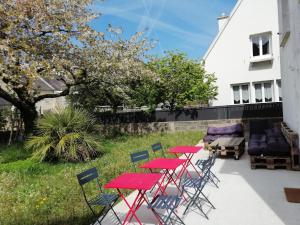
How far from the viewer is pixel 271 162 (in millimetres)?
7711

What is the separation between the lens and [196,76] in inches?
634

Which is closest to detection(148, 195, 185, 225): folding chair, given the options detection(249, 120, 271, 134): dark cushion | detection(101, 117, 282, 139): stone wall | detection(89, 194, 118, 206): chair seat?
detection(89, 194, 118, 206): chair seat

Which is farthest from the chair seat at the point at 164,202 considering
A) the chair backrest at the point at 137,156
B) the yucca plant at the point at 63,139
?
the yucca plant at the point at 63,139

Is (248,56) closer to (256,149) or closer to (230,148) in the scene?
(230,148)

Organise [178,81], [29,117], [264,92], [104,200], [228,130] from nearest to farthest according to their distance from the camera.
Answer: [104,200] < [228,130] < [29,117] < [178,81] < [264,92]

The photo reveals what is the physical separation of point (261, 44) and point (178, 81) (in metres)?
5.66

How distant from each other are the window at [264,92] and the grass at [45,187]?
7.10 metres

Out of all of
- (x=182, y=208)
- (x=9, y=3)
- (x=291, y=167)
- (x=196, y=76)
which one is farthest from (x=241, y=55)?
(x=182, y=208)

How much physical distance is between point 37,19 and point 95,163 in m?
6.05

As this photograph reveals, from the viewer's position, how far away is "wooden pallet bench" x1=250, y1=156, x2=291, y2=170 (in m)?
7.54

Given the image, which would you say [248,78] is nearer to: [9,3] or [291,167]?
[291,167]

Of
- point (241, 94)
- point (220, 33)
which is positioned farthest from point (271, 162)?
point (220, 33)

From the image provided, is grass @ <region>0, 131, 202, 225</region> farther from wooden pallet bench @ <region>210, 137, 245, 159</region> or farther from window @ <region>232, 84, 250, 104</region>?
window @ <region>232, 84, 250, 104</region>

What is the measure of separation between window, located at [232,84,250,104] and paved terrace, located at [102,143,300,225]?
418 inches
